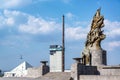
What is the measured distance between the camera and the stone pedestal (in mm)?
31703

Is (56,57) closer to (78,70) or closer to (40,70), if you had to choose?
(40,70)

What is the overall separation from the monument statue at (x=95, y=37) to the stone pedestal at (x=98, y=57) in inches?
12.5

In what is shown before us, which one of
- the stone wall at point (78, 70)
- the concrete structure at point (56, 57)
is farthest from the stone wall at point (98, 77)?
the concrete structure at point (56, 57)

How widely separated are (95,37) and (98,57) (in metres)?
2.07

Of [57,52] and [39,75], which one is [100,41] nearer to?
[39,75]

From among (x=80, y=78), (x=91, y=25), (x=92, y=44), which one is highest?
(x=91, y=25)

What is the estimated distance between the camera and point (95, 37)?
106 feet

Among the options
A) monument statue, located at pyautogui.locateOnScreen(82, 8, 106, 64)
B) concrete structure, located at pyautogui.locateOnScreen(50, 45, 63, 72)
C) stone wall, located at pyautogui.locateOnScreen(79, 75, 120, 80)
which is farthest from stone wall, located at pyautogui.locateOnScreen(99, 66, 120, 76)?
concrete structure, located at pyautogui.locateOnScreen(50, 45, 63, 72)

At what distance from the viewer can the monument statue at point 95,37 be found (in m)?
32.2

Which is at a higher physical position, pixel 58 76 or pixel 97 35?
pixel 97 35

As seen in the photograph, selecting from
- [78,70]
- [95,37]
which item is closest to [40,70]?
[78,70]

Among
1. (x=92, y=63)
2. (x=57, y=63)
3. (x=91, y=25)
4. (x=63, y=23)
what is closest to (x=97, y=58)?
(x=92, y=63)

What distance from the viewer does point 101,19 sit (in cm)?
3253

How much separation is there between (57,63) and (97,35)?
2438cm
